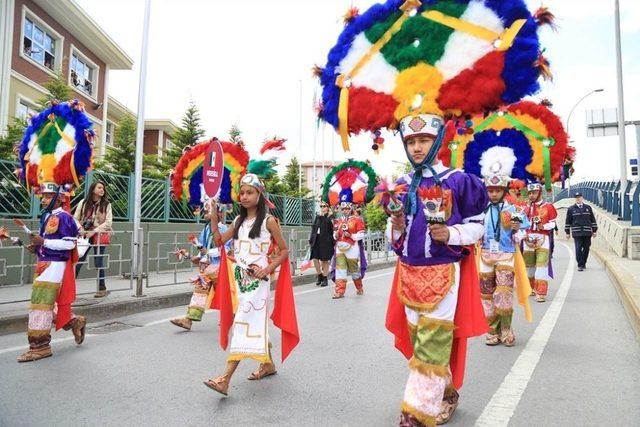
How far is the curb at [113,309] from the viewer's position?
644cm

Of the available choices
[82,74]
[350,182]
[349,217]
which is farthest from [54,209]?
[82,74]

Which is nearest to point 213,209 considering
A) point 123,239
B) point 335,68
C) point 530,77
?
point 335,68

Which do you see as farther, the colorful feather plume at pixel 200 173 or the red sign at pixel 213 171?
the colorful feather plume at pixel 200 173

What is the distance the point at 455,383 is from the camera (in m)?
3.42

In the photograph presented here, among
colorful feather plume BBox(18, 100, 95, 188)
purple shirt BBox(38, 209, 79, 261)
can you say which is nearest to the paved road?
purple shirt BBox(38, 209, 79, 261)

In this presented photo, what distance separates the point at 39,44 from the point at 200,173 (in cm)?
1556

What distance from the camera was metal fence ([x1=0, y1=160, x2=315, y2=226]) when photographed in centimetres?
997

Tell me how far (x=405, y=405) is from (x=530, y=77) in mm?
2178

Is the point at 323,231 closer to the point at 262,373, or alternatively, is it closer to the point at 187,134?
→ the point at 262,373

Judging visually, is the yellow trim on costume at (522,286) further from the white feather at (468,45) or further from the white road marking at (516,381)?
the white feather at (468,45)

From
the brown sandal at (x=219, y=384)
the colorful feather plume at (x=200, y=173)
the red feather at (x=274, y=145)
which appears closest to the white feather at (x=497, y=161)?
the red feather at (x=274, y=145)

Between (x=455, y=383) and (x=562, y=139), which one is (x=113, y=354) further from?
(x=562, y=139)

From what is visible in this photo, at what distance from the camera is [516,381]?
4.23 m

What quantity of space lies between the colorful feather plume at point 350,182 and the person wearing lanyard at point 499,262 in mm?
4550
